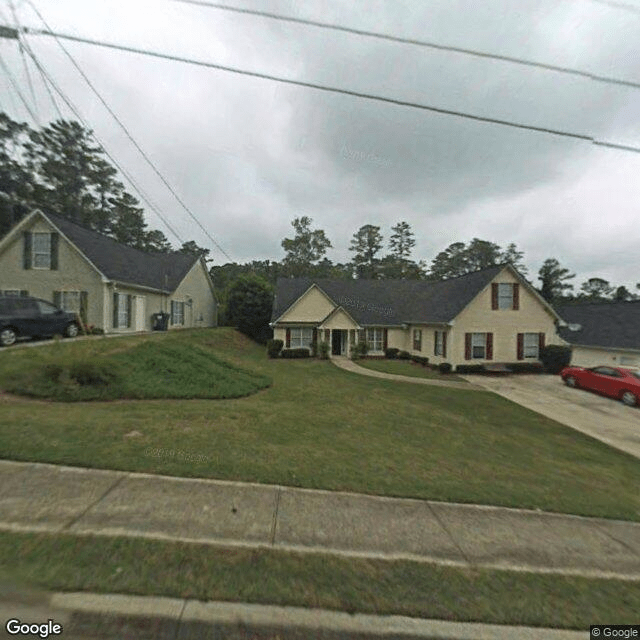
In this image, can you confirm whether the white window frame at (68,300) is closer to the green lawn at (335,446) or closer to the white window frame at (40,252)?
the white window frame at (40,252)

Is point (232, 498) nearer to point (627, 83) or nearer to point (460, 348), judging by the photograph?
point (627, 83)

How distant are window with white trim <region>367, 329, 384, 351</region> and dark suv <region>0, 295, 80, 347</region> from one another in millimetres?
17666

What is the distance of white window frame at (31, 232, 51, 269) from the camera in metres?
17.3

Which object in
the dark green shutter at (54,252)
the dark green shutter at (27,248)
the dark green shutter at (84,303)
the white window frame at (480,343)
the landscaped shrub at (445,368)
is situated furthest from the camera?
the white window frame at (480,343)

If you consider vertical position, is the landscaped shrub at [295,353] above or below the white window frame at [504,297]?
below

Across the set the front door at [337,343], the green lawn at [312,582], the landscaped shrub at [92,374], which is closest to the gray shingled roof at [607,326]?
the front door at [337,343]

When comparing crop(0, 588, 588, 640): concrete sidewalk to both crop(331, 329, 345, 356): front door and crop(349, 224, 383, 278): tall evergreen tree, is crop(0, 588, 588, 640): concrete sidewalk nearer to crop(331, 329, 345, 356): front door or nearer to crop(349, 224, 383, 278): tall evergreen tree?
crop(331, 329, 345, 356): front door

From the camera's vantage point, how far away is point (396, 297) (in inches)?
1089

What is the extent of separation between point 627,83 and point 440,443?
7394mm

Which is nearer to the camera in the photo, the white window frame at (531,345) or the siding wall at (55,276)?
the siding wall at (55,276)

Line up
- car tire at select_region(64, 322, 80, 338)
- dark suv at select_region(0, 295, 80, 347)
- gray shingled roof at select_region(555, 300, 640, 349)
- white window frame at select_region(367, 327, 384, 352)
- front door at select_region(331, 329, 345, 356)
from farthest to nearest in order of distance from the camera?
white window frame at select_region(367, 327, 384, 352)
front door at select_region(331, 329, 345, 356)
gray shingled roof at select_region(555, 300, 640, 349)
car tire at select_region(64, 322, 80, 338)
dark suv at select_region(0, 295, 80, 347)

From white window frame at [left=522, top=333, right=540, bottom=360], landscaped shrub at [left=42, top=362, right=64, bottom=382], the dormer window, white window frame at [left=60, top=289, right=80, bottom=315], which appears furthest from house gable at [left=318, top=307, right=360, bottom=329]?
landscaped shrub at [left=42, top=362, right=64, bottom=382]

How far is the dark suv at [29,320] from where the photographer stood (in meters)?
11.3

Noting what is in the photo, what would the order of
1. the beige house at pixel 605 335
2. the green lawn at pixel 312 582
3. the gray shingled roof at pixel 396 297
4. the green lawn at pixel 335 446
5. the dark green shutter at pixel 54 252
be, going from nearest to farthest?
the green lawn at pixel 312 582 → the green lawn at pixel 335 446 → the dark green shutter at pixel 54 252 → the beige house at pixel 605 335 → the gray shingled roof at pixel 396 297
